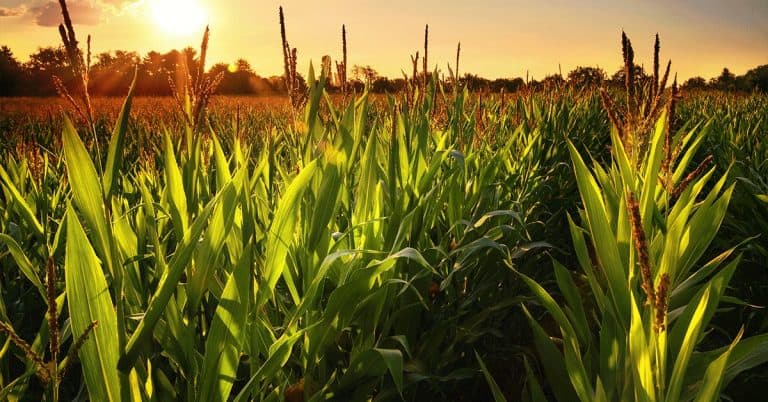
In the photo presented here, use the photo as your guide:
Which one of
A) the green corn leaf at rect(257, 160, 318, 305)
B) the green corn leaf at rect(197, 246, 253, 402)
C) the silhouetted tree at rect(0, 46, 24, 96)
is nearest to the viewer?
the green corn leaf at rect(197, 246, 253, 402)

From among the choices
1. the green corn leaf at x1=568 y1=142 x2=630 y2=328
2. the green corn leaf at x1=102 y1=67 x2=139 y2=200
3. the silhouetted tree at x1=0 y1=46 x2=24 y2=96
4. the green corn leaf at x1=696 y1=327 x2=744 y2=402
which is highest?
the silhouetted tree at x1=0 y1=46 x2=24 y2=96

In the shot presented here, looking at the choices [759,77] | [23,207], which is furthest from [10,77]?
[759,77]

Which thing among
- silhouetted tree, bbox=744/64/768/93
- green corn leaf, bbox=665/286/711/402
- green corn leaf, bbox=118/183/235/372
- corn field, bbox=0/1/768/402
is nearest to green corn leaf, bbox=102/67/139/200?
corn field, bbox=0/1/768/402

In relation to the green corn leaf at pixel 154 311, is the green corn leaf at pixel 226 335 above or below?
below

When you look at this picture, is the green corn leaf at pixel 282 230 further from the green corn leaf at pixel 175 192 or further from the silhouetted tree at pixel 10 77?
the silhouetted tree at pixel 10 77

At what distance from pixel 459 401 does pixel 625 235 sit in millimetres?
988

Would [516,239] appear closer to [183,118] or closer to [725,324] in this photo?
[725,324]

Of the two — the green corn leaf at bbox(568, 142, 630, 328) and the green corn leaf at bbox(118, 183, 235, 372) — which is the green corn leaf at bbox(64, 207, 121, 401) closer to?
the green corn leaf at bbox(118, 183, 235, 372)

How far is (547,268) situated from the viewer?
3061 mm

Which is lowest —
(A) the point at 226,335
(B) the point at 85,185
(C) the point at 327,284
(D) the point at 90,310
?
(C) the point at 327,284

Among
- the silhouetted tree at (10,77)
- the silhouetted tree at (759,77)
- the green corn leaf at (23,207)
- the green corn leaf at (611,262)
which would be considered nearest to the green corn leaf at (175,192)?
the green corn leaf at (23,207)

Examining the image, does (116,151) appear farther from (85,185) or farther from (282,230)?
(282,230)

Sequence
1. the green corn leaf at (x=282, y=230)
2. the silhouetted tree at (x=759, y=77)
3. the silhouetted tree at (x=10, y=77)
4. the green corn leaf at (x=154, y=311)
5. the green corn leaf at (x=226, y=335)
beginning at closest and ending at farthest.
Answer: the green corn leaf at (x=154, y=311), the green corn leaf at (x=226, y=335), the green corn leaf at (x=282, y=230), the silhouetted tree at (x=10, y=77), the silhouetted tree at (x=759, y=77)

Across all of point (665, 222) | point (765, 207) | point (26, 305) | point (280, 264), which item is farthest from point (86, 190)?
point (765, 207)
